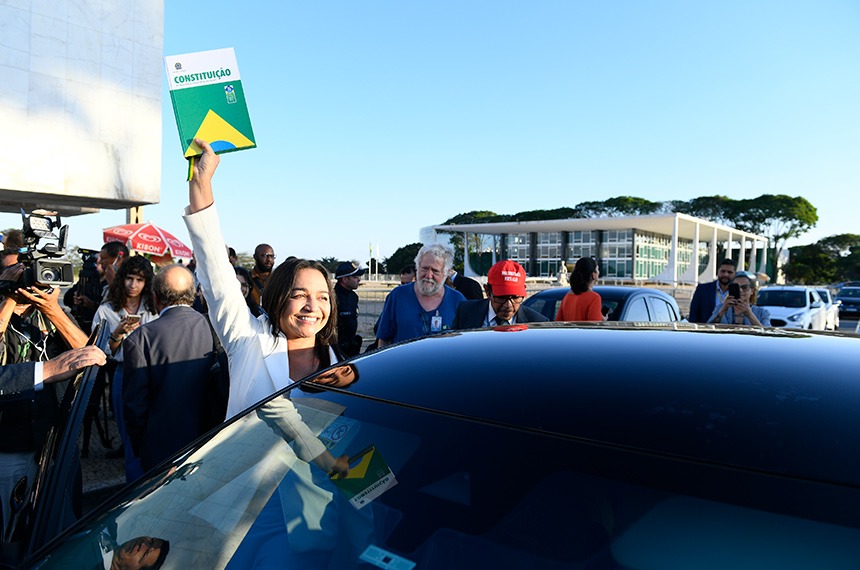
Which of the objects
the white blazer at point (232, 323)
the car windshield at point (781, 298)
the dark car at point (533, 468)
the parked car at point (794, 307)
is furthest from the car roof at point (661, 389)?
the car windshield at point (781, 298)

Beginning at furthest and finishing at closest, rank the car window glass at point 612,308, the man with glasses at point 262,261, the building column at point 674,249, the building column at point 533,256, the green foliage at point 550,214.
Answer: the green foliage at point 550,214, the building column at point 533,256, the building column at point 674,249, the man with glasses at point 262,261, the car window glass at point 612,308

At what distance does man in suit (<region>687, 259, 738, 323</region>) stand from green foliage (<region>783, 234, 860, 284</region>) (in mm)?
86077

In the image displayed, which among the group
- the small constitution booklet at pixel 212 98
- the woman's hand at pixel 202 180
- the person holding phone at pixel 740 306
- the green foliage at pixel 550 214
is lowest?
the person holding phone at pixel 740 306

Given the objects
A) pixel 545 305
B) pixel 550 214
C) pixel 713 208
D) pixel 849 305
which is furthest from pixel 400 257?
pixel 545 305

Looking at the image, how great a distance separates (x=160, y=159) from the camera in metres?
19.5

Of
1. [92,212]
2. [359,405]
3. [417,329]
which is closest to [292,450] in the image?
[359,405]

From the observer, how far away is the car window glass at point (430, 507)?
97 cm

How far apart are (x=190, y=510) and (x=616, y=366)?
1036 millimetres

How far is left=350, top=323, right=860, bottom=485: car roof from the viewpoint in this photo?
40.6 inches

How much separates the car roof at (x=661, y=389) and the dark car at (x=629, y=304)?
4.76m

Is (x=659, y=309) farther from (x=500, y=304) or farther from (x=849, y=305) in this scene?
(x=849, y=305)

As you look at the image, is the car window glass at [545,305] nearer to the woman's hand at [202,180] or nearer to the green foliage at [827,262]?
the woman's hand at [202,180]

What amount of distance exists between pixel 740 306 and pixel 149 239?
1366cm

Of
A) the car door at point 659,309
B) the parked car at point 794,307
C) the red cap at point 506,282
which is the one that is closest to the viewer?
the red cap at point 506,282
